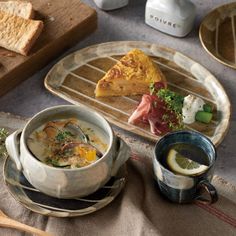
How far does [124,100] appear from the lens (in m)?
1.60

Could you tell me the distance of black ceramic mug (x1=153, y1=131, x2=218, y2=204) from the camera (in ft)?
3.99

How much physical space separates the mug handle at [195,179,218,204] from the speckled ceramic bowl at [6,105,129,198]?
0.17m

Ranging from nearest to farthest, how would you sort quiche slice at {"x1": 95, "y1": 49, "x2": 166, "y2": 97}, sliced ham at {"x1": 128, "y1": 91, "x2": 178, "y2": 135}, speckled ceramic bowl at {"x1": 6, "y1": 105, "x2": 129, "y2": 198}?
speckled ceramic bowl at {"x1": 6, "y1": 105, "x2": 129, "y2": 198}, sliced ham at {"x1": 128, "y1": 91, "x2": 178, "y2": 135}, quiche slice at {"x1": 95, "y1": 49, "x2": 166, "y2": 97}

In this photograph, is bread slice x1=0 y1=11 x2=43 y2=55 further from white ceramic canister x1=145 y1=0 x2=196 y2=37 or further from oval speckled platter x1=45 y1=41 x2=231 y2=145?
white ceramic canister x1=145 y1=0 x2=196 y2=37

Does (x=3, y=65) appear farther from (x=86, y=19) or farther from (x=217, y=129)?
(x=217, y=129)

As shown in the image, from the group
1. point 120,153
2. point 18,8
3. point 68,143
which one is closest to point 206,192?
point 120,153

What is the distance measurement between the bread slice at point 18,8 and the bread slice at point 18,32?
49 millimetres

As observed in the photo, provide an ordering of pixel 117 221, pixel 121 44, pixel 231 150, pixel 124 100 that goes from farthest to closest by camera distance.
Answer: pixel 121 44
pixel 124 100
pixel 231 150
pixel 117 221

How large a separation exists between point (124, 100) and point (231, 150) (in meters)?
0.32

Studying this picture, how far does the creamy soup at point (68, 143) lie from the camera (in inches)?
47.9

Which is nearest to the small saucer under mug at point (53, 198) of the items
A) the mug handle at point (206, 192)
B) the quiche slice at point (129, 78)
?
the mug handle at point (206, 192)

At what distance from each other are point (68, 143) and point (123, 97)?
401 millimetres

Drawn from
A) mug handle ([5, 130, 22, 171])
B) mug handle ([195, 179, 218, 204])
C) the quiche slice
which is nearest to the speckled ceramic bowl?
mug handle ([5, 130, 22, 171])

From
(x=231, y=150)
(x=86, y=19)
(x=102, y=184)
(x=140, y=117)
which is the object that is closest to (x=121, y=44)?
(x=86, y=19)
